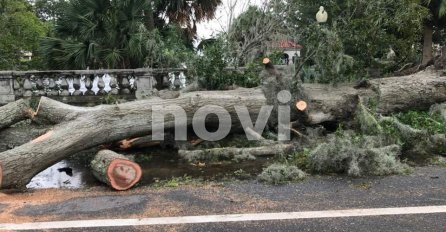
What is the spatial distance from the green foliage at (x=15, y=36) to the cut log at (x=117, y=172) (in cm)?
928

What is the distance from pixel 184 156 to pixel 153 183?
110 centimetres

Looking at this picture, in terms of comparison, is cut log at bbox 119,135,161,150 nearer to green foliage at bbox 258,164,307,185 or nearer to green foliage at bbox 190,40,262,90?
green foliage at bbox 190,40,262,90

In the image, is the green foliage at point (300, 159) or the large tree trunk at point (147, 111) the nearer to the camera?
the large tree trunk at point (147, 111)

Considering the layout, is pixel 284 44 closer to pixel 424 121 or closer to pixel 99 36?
pixel 99 36

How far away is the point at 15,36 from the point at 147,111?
382 inches

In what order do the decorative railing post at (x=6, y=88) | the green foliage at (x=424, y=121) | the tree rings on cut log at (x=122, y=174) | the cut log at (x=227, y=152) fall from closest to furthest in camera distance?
the tree rings on cut log at (x=122, y=174) < the cut log at (x=227, y=152) < the green foliage at (x=424, y=121) < the decorative railing post at (x=6, y=88)

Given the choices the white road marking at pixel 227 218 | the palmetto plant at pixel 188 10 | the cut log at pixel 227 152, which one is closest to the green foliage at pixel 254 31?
the palmetto plant at pixel 188 10

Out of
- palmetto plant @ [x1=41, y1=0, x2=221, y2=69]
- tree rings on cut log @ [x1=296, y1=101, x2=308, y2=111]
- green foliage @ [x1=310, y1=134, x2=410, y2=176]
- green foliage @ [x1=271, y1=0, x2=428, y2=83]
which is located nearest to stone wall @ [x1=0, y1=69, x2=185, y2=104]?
palmetto plant @ [x1=41, y1=0, x2=221, y2=69]

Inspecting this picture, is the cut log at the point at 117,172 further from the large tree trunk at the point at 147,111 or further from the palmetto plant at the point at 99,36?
Answer: the palmetto plant at the point at 99,36

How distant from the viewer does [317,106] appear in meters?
7.21

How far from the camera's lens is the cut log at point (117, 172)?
192 inches

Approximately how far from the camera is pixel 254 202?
4.22 m

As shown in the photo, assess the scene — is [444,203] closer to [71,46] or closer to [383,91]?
[383,91]

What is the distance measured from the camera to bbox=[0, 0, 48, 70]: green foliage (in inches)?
511
